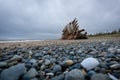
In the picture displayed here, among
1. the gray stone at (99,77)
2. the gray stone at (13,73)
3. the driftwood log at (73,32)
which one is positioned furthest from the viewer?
the driftwood log at (73,32)

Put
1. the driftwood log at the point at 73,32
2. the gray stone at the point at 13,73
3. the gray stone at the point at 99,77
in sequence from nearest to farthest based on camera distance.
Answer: the gray stone at the point at 99,77
the gray stone at the point at 13,73
the driftwood log at the point at 73,32

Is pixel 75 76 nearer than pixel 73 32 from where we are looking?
Yes

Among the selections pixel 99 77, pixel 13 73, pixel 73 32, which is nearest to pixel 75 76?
pixel 99 77

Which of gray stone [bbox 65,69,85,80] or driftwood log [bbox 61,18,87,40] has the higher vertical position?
driftwood log [bbox 61,18,87,40]

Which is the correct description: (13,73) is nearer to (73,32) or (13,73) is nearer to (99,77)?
(99,77)

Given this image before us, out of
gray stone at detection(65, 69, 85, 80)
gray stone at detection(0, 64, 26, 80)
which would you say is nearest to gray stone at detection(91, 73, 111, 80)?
gray stone at detection(65, 69, 85, 80)

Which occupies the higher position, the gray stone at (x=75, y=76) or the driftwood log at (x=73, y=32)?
the driftwood log at (x=73, y=32)

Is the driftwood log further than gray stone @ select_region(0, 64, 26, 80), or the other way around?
the driftwood log

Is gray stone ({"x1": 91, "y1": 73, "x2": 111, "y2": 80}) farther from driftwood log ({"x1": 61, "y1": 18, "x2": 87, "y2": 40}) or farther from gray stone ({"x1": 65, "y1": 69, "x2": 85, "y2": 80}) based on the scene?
driftwood log ({"x1": 61, "y1": 18, "x2": 87, "y2": 40})

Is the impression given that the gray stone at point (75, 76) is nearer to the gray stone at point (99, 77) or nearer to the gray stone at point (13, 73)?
the gray stone at point (99, 77)

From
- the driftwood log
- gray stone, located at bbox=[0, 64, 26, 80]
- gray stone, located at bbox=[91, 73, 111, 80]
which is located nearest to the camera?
gray stone, located at bbox=[91, 73, 111, 80]

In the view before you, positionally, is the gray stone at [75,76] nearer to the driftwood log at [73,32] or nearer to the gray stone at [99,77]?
→ the gray stone at [99,77]

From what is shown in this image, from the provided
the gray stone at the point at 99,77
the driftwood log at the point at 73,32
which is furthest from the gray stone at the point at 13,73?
the driftwood log at the point at 73,32

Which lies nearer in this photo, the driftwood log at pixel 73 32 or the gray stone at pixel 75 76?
the gray stone at pixel 75 76
